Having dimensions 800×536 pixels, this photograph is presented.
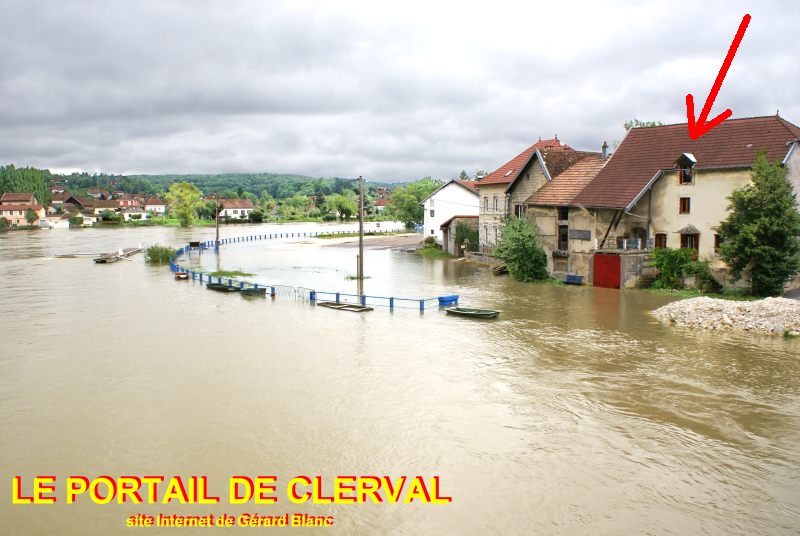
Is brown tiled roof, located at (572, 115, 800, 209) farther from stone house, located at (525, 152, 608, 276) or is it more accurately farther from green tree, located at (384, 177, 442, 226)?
green tree, located at (384, 177, 442, 226)

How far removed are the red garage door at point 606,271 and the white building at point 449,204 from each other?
28105 mm

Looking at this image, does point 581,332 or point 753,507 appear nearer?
point 753,507

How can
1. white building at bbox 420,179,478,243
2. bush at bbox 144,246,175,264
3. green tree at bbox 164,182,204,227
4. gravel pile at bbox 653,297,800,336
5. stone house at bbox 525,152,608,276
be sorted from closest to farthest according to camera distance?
gravel pile at bbox 653,297,800,336
stone house at bbox 525,152,608,276
bush at bbox 144,246,175,264
white building at bbox 420,179,478,243
green tree at bbox 164,182,204,227

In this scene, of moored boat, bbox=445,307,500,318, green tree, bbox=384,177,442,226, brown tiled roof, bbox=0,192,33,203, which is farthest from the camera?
brown tiled roof, bbox=0,192,33,203

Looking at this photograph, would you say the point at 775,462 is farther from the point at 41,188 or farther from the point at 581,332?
the point at 41,188

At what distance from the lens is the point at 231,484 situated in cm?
1328

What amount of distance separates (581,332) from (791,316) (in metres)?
8.94

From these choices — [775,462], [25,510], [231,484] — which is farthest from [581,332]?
[25,510]

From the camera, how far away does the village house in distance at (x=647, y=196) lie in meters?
34.8

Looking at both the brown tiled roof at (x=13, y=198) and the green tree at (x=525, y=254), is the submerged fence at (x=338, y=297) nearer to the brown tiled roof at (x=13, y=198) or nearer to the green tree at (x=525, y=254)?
the green tree at (x=525, y=254)

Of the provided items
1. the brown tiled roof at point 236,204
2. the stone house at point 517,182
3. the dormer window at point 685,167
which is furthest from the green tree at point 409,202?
the brown tiled roof at point 236,204

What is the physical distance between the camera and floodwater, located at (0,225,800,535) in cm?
1230

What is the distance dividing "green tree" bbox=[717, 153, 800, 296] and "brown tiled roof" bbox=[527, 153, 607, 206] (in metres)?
11.5

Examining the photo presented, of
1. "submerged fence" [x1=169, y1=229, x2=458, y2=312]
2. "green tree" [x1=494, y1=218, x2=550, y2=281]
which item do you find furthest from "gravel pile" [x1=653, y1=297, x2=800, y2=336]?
"green tree" [x1=494, y1=218, x2=550, y2=281]
